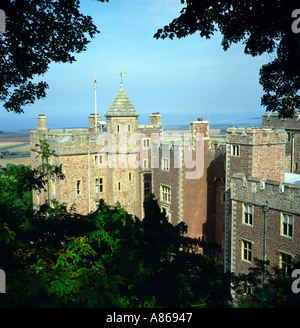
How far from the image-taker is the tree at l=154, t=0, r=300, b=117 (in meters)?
12.1

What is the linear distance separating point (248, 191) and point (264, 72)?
10.6 meters

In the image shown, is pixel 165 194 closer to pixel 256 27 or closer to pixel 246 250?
pixel 246 250

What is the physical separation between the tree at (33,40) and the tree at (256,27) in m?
3.27

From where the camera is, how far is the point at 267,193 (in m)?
23.5

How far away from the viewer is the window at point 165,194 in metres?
36.8

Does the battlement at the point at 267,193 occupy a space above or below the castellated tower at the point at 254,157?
below

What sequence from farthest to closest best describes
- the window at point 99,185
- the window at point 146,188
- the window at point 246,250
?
the window at point 146,188
the window at point 99,185
the window at point 246,250

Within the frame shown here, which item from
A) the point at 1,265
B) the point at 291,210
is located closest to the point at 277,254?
the point at 291,210

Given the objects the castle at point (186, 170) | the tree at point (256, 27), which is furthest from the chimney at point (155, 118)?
the tree at point (256, 27)

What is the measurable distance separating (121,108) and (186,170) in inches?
373

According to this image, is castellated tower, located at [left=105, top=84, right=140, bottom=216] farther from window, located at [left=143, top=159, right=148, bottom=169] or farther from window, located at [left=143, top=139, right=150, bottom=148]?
window, located at [left=143, top=139, right=150, bottom=148]

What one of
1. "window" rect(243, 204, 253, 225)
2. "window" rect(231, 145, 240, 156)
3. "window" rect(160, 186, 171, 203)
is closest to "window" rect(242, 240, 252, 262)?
"window" rect(243, 204, 253, 225)

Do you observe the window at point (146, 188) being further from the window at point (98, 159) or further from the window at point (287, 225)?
the window at point (287, 225)
